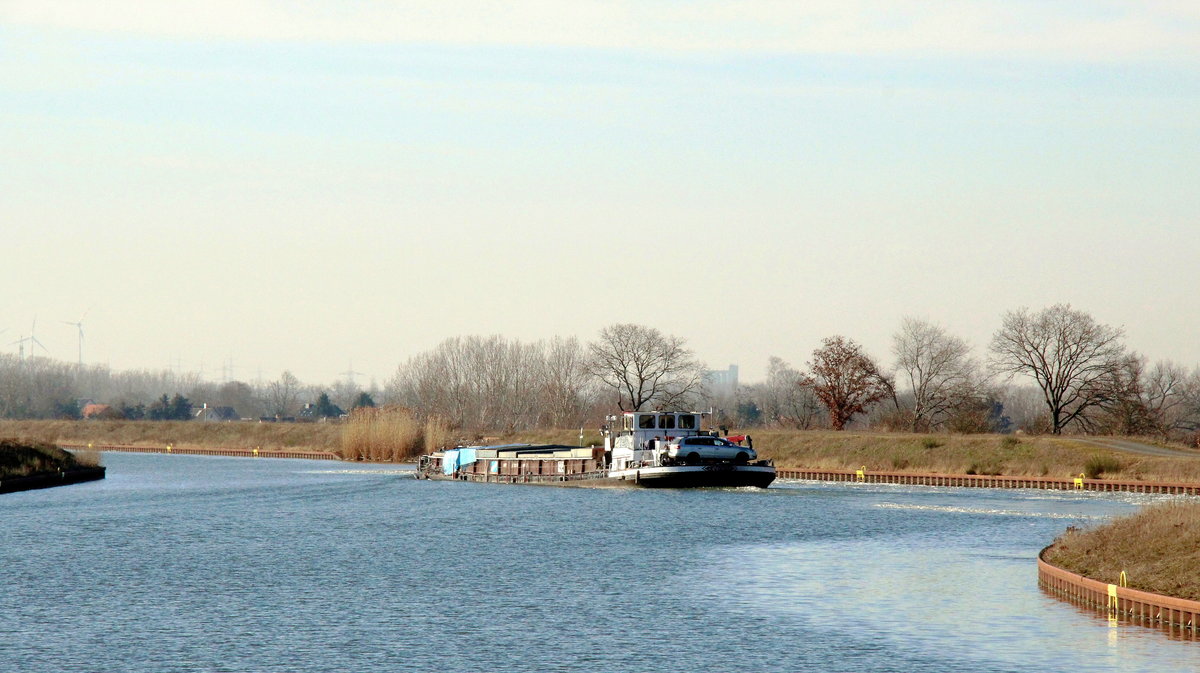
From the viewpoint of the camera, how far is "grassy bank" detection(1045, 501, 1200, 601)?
31.9 metres

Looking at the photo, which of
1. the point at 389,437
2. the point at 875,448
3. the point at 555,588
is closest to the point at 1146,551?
the point at 555,588

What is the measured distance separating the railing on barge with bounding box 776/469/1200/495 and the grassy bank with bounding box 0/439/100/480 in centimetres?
5159

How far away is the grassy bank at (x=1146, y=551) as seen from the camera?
1257 inches

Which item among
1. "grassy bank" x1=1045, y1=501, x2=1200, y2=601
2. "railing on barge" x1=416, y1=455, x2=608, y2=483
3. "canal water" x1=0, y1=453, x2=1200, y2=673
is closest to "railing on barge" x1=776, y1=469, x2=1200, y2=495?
"canal water" x1=0, y1=453, x2=1200, y2=673

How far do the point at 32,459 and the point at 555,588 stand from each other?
66.5 m

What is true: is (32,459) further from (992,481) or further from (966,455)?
(992,481)

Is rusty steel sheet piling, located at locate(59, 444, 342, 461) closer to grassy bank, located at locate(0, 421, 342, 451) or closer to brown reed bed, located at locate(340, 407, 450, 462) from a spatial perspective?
grassy bank, located at locate(0, 421, 342, 451)

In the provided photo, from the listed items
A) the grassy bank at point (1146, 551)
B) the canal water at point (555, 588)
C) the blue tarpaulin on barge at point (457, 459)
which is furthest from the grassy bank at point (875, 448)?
the grassy bank at point (1146, 551)

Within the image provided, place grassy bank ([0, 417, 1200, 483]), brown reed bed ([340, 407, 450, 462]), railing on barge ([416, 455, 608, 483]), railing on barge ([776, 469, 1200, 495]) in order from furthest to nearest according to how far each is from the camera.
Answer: brown reed bed ([340, 407, 450, 462]), railing on barge ([416, 455, 608, 483]), grassy bank ([0, 417, 1200, 483]), railing on barge ([776, 469, 1200, 495])

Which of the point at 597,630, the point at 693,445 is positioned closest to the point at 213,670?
the point at 597,630

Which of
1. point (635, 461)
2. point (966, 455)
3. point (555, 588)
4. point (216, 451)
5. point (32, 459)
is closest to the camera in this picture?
point (555, 588)

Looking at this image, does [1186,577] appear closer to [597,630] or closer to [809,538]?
[597,630]

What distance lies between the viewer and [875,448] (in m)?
101

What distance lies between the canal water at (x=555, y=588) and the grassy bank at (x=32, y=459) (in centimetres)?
1786
